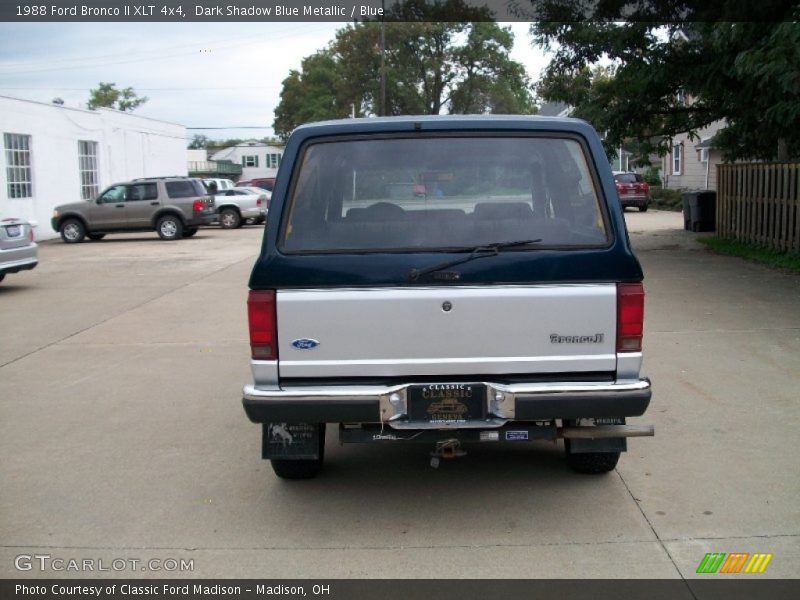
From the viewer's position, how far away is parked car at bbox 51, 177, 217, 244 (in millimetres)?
24969

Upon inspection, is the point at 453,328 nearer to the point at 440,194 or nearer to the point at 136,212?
the point at 440,194

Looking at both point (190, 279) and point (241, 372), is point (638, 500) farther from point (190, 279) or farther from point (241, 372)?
point (190, 279)

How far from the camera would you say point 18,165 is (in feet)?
81.1

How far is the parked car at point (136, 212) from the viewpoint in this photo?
81.9 ft

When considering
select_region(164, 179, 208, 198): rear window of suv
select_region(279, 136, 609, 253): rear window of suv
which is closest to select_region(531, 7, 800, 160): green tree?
select_region(279, 136, 609, 253): rear window of suv

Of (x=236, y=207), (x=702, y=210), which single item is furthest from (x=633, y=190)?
(x=236, y=207)

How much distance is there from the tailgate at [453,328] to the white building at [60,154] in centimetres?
1948

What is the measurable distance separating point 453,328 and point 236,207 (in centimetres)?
2680

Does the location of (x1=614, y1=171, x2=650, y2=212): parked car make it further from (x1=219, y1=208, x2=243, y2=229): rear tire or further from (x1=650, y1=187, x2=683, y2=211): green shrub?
(x1=219, y1=208, x2=243, y2=229): rear tire

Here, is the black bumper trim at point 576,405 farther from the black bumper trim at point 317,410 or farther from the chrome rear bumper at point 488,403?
the black bumper trim at point 317,410

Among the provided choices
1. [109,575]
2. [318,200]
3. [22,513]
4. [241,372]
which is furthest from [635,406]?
[241,372]

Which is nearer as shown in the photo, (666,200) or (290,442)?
(290,442)

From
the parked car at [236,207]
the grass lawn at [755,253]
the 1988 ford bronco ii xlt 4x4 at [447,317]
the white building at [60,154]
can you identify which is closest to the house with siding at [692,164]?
the parked car at [236,207]

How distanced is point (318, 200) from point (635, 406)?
6.36 feet
